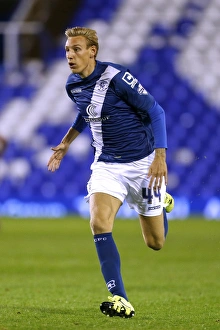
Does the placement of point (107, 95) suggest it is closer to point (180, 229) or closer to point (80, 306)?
point (80, 306)

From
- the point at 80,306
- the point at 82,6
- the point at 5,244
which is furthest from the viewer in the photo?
the point at 82,6

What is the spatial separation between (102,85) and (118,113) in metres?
0.24

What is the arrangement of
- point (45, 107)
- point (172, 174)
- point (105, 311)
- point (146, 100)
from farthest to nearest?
1. point (45, 107)
2. point (172, 174)
3. point (146, 100)
4. point (105, 311)

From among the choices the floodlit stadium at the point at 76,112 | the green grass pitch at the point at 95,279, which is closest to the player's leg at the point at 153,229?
the green grass pitch at the point at 95,279

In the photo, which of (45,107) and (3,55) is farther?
(3,55)

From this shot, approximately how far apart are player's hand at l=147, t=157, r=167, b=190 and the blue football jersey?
0.12 meters

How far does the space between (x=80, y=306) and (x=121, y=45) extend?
16.3 meters

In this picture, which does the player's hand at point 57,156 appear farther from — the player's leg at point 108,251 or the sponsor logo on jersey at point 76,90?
the player's leg at point 108,251

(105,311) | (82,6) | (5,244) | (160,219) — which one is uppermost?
(82,6)

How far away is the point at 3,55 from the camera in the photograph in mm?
23812

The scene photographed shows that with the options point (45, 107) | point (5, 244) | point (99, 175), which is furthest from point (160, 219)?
point (45, 107)

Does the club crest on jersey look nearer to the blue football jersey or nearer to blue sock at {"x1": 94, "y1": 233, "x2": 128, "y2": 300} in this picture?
the blue football jersey

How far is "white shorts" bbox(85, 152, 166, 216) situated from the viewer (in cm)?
565

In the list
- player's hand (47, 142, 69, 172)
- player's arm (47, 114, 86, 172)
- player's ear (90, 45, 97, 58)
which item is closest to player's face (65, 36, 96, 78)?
player's ear (90, 45, 97, 58)
